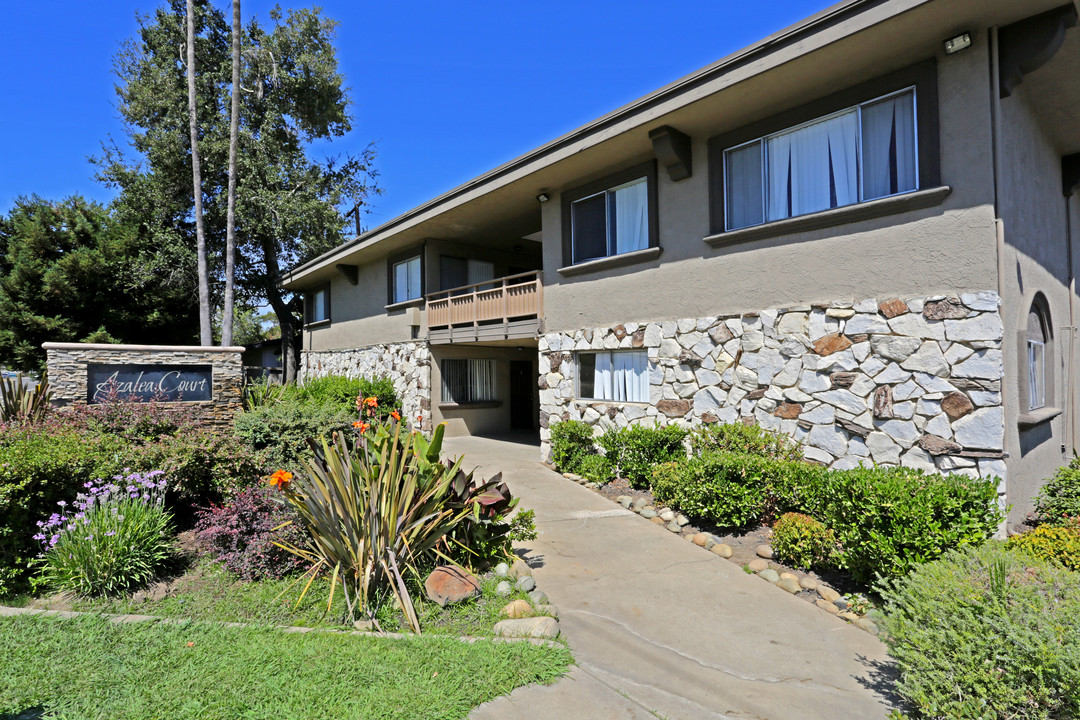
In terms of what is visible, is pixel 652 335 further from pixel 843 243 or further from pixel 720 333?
pixel 843 243

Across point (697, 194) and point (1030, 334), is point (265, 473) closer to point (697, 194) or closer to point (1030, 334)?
point (697, 194)

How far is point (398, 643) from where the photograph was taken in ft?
13.4

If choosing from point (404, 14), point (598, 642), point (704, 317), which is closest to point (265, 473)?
point (598, 642)

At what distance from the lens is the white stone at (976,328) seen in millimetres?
6176

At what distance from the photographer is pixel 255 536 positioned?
215 inches

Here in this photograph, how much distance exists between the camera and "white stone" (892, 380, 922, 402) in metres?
6.79

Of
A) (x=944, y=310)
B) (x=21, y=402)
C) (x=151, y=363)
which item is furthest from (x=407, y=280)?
(x=944, y=310)

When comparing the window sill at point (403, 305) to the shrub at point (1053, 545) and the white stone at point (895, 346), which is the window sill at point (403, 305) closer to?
the white stone at point (895, 346)

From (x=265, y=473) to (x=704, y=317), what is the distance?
274 inches

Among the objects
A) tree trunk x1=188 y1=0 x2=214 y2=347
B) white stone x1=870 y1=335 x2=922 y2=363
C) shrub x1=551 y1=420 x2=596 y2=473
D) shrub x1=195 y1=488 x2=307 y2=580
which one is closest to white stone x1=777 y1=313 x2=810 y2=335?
white stone x1=870 y1=335 x2=922 y2=363

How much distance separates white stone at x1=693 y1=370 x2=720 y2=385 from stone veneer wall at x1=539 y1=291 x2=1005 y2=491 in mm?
17

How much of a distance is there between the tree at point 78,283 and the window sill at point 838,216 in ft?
74.5

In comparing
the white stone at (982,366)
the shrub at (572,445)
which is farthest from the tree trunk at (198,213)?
the white stone at (982,366)

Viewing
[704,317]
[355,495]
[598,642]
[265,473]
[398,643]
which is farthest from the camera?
[704,317]
